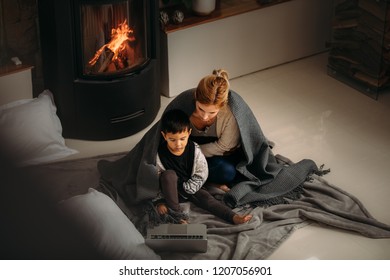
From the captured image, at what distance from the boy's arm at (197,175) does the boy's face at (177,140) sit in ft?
0.22

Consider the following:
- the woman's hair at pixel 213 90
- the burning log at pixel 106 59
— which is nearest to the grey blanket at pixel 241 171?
the woman's hair at pixel 213 90

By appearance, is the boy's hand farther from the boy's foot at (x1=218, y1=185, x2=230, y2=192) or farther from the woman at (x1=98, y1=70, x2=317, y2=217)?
the boy's foot at (x1=218, y1=185, x2=230, y2=192)

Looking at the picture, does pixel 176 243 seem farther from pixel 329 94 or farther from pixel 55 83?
pixel 329 94

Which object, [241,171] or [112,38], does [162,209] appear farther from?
[112,38]

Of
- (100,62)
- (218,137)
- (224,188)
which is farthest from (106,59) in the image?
(224,188)

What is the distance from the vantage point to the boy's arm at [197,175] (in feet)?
9.71

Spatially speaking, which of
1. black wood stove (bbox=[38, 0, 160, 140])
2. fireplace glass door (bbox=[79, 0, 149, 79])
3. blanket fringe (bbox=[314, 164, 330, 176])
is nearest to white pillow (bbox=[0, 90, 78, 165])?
black wood stove (bbox=[38, 0, 160, 140])

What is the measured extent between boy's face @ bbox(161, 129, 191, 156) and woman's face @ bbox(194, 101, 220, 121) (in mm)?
76

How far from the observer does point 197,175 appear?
297 cm

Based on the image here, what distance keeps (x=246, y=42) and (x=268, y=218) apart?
1142mm

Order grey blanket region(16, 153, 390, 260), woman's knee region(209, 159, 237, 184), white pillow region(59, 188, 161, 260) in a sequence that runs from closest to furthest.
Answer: white pillow region(59, 188, 161, 260)
grey blanket region(16, 153, 390, 260)
woman's knee region(209, 159, 237, 184)

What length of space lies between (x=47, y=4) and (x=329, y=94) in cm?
131

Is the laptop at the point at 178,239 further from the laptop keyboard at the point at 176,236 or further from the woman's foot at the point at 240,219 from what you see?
the woman's foot at the point at 240,219

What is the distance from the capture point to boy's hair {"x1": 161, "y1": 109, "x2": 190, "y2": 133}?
2855mm
